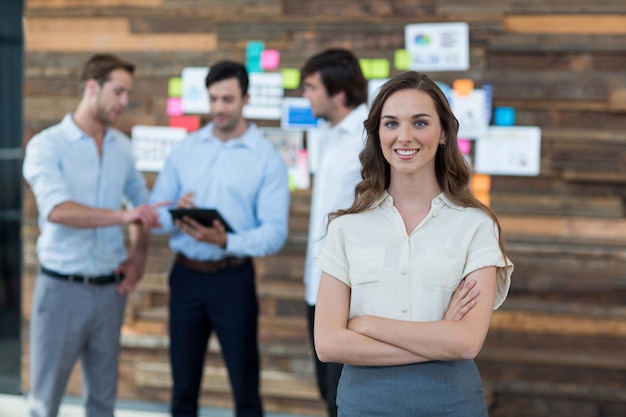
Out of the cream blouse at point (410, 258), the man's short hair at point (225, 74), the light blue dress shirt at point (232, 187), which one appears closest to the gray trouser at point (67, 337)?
the light blue dress shirt at point (232, 187)

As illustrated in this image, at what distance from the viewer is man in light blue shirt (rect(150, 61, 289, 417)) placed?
140 inches

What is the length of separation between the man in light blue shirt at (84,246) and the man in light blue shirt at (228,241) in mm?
241

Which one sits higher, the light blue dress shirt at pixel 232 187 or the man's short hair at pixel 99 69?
the man's short hair at pixel 99 69

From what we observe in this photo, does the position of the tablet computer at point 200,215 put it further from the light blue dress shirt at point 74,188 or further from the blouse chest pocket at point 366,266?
the blouse chest pocket at point 366,266

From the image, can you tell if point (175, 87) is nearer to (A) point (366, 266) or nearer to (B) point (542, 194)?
(B) point (542, 194)

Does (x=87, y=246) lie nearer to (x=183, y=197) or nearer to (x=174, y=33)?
(x=183, y=197)

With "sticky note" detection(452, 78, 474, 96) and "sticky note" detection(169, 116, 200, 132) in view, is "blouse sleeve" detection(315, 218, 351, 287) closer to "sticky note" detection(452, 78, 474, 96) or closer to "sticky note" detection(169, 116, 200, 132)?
"sticky note" detection(452, 78, 474, 96)

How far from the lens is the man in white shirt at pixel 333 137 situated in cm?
324

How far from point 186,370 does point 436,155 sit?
6.00 ft

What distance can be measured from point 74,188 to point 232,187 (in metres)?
0.66

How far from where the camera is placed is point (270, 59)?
15.3 ft

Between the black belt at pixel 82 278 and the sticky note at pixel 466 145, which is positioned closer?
the black belt at pixel 82 278

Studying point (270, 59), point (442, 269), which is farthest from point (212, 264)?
point (442, 269)

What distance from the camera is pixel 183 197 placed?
3.51 m
